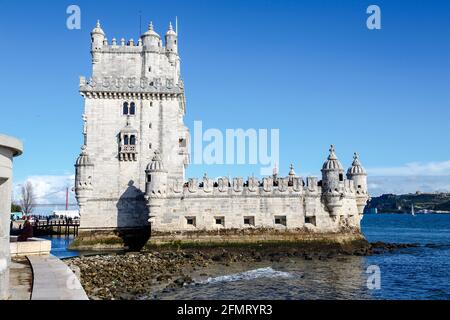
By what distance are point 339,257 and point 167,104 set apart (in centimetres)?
2176

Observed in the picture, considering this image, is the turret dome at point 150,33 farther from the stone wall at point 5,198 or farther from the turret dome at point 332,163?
the stone wall at point 5,198

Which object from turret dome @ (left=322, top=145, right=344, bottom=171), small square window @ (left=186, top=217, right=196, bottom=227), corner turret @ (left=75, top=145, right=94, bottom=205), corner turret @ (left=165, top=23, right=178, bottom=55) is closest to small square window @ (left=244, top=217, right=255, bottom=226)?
small square window @ (left=186, top=217, right=196, bottom=227)

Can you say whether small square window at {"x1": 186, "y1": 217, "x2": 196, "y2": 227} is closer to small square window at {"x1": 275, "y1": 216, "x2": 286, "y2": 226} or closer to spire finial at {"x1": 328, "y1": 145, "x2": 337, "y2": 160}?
small square window at {"x1": 275, "y1": 216, "x2": 286, "y2": 226}

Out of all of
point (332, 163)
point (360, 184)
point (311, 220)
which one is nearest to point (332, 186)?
point (332, 163)

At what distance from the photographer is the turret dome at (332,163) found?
39478 millimetres

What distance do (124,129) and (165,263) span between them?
16.2m

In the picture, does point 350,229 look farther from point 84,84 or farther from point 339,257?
point 84,84

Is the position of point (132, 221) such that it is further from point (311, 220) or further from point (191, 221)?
point (311, 220)

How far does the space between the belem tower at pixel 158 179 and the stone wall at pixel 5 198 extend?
1042 inches

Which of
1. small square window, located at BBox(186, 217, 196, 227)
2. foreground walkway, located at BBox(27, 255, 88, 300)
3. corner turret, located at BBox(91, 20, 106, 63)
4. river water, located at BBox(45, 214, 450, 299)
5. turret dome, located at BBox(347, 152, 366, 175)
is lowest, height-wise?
river water, located at BBox(45, 214, 450, 299)

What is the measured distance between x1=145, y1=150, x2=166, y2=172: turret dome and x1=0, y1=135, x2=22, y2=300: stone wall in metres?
26.4

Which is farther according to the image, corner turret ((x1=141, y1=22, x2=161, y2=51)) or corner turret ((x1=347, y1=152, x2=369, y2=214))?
corner turret ((x1=141, y1=22, x2=161, y2=51))

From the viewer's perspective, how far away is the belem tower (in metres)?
39.6

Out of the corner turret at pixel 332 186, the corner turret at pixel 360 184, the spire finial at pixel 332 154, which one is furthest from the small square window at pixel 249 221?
the corner turret at pixel 360 184
